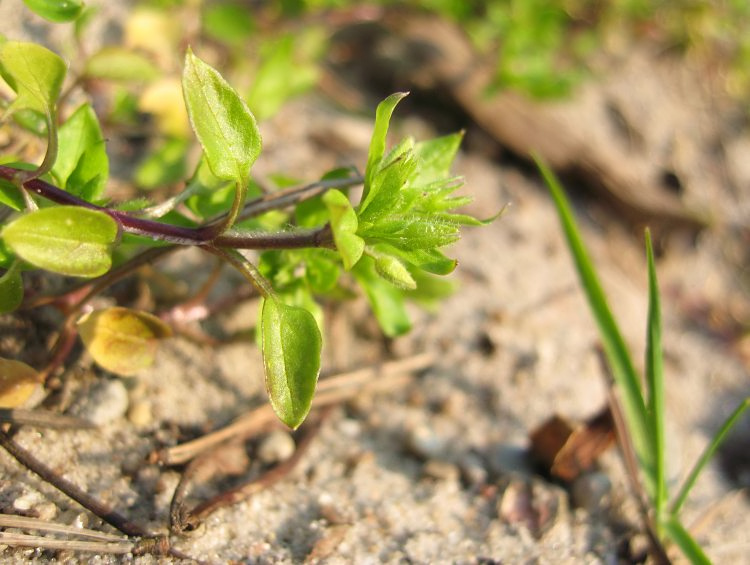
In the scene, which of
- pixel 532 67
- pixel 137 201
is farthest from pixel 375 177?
pixel 532 67

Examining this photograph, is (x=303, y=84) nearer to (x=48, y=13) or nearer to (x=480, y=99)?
(x=480, y=99)

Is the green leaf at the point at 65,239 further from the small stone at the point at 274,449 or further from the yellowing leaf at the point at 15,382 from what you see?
the small stone at the point at 274,449

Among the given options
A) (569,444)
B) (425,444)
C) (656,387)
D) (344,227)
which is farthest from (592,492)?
(344,227)

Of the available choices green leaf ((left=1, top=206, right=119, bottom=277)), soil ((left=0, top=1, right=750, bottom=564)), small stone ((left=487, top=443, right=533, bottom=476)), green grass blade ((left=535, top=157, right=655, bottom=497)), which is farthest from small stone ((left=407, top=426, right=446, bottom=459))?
green leaf ((left=1, top=206, right=119, bottom=277))

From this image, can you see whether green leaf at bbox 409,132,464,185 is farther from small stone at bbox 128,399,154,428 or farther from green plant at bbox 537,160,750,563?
small stone at bbox 128,399,154,428

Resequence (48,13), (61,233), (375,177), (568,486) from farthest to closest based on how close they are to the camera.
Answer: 1. (568,486)
2. (48,13)
3. (375,177)
4. (61,233)

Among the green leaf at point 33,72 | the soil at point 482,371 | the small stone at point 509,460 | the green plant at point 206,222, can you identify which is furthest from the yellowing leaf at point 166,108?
the small stone at point 509,460

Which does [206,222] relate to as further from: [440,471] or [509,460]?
[509,460]
